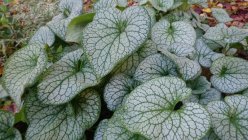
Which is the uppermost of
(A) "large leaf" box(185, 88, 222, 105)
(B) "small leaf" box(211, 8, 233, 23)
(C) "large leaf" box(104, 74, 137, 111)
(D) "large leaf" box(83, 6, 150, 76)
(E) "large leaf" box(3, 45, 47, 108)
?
(D) "large leaf" box(83, 6, 150, 76)

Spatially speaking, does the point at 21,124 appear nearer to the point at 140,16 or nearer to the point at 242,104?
the point at 140,16

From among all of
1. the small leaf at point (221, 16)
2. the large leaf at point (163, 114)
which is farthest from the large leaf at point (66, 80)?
the small leaf at point (221, 16)

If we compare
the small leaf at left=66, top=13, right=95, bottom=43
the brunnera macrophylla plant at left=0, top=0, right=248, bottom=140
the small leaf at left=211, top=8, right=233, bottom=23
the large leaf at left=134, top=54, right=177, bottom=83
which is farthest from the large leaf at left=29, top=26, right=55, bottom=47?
the small leaf at left=211, top=8, right=233, bottom=23

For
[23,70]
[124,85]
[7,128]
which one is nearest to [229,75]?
[124,85]

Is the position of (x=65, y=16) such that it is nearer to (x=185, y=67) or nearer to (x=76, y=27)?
(x=76, y=27)

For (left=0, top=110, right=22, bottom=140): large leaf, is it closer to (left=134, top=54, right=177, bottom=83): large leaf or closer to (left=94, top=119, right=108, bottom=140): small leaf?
(left=94, top=119, right=108, bottom=140): small leaf

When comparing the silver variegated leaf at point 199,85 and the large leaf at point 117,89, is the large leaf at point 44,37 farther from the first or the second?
the silver variegated leaf at point 199,85
